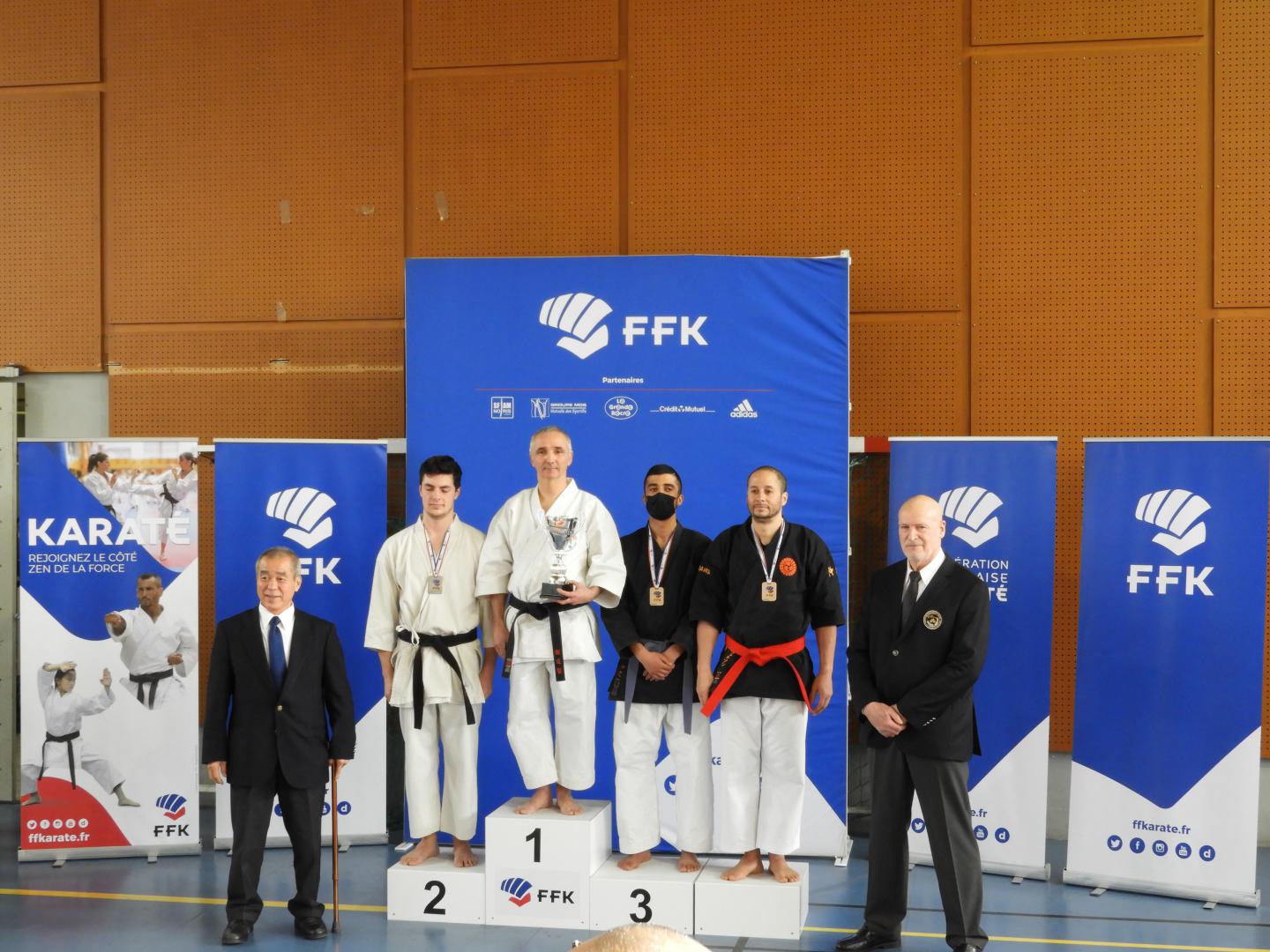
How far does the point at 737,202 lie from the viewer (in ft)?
21.0

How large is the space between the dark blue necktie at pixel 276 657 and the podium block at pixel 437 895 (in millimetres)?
883

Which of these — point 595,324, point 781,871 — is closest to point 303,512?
point 595,324

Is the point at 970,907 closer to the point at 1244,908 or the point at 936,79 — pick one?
the point at 1244,908

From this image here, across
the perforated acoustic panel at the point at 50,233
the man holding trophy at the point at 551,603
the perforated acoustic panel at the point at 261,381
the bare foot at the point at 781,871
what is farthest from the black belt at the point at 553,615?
the perforated acoustic panel at the point at 50,233

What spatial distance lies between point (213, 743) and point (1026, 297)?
4.33 metres

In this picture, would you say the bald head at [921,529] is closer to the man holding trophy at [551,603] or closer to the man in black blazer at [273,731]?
the man holding trophy at [551,603]

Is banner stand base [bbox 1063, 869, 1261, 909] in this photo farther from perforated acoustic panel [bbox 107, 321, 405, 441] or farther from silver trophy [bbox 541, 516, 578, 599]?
perforated acoustic panel [bbox 107, 321, 405, 441]

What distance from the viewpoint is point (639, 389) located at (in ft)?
19.3

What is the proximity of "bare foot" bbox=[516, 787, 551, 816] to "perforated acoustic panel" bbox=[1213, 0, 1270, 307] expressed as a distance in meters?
4.00

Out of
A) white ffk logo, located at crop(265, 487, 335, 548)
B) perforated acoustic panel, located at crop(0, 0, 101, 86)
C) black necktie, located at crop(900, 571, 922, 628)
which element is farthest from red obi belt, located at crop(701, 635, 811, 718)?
perforated acoustic panel, located at crop(0, 0, 101, 86)

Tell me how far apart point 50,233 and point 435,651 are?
12.7ft

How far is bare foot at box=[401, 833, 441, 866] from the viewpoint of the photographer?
4848 mm

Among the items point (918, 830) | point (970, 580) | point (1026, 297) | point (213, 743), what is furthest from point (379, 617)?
point (1026, 297)

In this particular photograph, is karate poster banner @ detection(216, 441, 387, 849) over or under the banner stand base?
over
